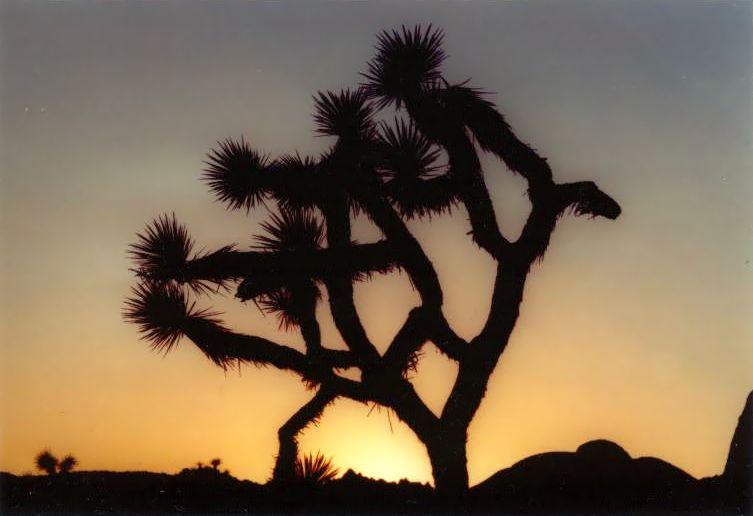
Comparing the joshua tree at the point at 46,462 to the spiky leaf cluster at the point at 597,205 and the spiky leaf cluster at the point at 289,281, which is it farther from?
the spiky leaf cluster at the point at 597,205

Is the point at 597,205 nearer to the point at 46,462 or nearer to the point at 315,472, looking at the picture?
the point at 315,472

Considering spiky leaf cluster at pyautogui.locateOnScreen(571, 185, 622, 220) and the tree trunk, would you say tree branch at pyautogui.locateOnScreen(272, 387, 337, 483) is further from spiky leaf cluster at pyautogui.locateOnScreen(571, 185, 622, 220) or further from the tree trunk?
spiky leaf cluster at pyautogui.locateOnScreen(571, 185, 622, 220)

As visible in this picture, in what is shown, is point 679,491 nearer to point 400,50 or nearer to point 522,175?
point 522,175

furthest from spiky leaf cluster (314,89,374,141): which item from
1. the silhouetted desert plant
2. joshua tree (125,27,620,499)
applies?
the silhouetted desert plant

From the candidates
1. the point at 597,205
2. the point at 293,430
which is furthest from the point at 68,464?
the point at 597,205

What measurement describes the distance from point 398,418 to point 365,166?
2847 millimetres

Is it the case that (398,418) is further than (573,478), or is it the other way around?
(573,478)

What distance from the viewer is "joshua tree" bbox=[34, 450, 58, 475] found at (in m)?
12.0

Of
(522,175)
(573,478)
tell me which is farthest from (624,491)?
(522,175)

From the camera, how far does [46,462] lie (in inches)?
476

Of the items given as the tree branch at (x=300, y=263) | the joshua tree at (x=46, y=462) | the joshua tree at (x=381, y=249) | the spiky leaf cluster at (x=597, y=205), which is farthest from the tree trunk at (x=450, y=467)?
the joshua tree at (x=46, y=462)

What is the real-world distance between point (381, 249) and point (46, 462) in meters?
6.90

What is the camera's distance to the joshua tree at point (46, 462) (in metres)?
12.0

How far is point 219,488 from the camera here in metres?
9.73
